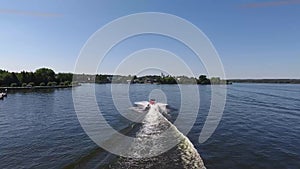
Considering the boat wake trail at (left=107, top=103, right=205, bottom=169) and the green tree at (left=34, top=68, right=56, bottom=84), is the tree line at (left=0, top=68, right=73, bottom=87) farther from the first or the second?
the boat wake trail at (left=107, top=103, right=205, bottom=169)

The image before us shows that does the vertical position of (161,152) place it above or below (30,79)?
below

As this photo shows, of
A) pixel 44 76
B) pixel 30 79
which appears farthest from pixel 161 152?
pixel 44 76

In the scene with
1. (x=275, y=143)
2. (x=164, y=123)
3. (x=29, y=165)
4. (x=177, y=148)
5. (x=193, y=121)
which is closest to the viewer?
(x=29, y=165)

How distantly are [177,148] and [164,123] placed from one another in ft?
29.2

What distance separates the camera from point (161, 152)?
1525 centimetres

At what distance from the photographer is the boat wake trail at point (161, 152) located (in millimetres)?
13211

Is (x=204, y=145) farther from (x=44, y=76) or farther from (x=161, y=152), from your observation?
(x=44, y=76)

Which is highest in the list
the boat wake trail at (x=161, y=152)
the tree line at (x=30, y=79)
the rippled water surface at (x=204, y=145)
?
the tree line at (x=30, y=79)

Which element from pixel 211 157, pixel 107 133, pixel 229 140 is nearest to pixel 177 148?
pixel 211 157

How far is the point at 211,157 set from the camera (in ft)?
49.3

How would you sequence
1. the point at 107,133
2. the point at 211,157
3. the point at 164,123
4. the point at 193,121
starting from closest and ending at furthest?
the point at 211,157, the point at 107,133, the point at 164,123, the point at 193,121

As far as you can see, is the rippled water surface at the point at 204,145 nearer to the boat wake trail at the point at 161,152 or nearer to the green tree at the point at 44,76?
the boat wake trail at the point at 161,152

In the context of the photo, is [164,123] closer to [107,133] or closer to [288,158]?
[107,133]

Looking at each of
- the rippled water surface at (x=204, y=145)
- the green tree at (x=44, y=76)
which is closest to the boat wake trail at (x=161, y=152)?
the rippled water surface at (x=204, y=145)
